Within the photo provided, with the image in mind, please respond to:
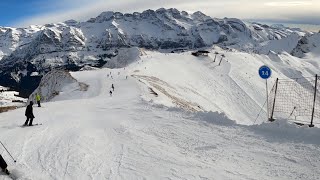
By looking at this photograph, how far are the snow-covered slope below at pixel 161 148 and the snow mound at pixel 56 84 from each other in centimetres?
3783

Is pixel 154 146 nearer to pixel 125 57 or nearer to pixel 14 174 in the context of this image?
pixel 14 174

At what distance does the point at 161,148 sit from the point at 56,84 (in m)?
57.7

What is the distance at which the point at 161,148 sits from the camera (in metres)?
18.5

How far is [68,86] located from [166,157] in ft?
169

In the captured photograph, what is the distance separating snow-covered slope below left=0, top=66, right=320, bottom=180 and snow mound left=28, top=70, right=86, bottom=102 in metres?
37.8

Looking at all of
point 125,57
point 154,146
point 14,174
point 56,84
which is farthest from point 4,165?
point 125,57

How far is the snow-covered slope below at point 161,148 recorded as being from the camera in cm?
1499

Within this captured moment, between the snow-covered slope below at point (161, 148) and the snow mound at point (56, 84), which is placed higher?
the snow-covered slope below at point (161, 148)

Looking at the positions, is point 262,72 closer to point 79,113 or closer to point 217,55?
point 79,113

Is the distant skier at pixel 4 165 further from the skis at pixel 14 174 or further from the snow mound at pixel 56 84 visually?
the snow mound at pixel 56 84

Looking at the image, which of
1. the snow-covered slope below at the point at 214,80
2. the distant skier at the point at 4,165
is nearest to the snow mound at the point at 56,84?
the snow-covered slope below at the point at 214,80

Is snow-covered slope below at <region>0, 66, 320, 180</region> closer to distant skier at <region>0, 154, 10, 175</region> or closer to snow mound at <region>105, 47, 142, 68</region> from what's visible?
distant skier at <region>0, 154, 10, 175</region>

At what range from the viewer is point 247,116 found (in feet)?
209

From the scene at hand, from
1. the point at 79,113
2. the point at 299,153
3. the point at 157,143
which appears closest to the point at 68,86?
the point at 79,113
